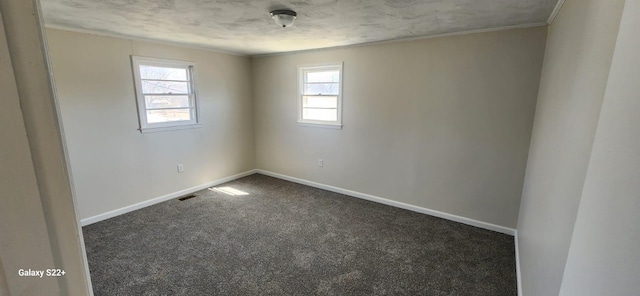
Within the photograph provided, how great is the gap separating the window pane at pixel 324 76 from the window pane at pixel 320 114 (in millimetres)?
458

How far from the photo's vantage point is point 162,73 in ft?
12.4

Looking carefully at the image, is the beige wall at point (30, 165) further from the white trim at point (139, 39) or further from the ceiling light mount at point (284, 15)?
the white trim at point (139, 39)

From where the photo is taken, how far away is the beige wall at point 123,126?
3.00 m

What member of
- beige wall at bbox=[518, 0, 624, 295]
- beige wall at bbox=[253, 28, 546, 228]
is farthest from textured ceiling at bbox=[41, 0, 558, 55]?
beige wall at bbox=[518, 0, 624, 295]

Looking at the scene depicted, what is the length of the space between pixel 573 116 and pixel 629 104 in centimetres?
78

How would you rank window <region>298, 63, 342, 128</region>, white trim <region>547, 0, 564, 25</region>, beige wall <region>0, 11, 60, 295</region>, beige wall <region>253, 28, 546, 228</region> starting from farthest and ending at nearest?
window <region>298, 63, 342, 128</region> < beige wall <region>253, 28, 546, 228</region> < white trim <region>547, 0, 564, 25</region> < beige wall <region>0, 11, 60, 295</region>

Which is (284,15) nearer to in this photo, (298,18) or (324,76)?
(298,18)

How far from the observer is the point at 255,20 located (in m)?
2.55

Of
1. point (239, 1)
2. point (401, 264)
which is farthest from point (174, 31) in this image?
point (401, 264)

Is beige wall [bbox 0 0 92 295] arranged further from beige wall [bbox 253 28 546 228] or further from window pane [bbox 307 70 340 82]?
window pane [bbox 307 70 340 82]

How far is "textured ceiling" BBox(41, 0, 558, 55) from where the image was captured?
2102 mm

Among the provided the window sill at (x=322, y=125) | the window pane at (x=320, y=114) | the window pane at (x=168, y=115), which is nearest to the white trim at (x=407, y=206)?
the window sill at (x=322, y=125)

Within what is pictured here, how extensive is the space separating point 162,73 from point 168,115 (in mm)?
570

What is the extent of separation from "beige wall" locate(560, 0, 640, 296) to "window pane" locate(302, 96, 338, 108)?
11.3 ft
